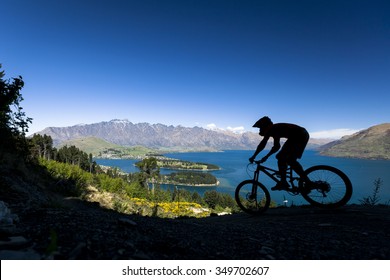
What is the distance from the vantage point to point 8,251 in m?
3.63

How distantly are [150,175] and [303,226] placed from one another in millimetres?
95703

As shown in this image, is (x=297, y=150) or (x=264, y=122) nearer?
Answer: (x=297, y=150)

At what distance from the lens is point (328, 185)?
8.91 meters

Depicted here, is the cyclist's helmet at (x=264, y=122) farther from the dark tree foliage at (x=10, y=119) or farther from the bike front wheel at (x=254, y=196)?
the dark tree foliage at (x=10, y=119)

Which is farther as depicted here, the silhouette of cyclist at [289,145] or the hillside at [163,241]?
the silhouette of cyclist at [289,145]

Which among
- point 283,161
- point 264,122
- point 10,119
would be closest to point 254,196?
point 283,161

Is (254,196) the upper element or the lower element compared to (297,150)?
lower

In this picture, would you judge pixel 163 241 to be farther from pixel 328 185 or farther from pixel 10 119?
pixel 10 119

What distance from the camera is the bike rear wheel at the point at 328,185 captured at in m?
8.91

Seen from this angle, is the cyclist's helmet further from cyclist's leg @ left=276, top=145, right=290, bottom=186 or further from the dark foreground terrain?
the dark foreground terrain

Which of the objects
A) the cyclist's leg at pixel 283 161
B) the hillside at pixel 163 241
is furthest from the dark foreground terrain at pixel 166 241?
the cyclist's leg at pixel 283 161
